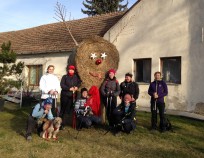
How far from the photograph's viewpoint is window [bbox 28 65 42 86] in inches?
735

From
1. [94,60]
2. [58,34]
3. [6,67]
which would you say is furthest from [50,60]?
[94,60]

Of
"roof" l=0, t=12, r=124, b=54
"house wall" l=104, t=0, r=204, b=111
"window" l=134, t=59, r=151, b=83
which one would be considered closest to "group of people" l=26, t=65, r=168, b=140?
"house wall" l=104, t=0, r=204, b=111

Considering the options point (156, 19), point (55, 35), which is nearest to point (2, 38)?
point (55, 35)

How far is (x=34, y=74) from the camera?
19.0 meters

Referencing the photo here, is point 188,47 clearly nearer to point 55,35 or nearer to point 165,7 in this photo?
point 165,7

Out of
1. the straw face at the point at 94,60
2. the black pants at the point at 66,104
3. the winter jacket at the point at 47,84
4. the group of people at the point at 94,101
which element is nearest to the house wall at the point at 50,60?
the straw face at the point at 94,60

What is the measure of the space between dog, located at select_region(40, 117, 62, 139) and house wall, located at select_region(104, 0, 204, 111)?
247 inches

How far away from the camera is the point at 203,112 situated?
38.8 ft

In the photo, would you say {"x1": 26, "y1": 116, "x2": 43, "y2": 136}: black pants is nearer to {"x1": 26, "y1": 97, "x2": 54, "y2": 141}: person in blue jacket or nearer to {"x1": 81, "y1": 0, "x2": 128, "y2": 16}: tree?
{"x1": 26, "y1": 97, "x2": 54, "y2": 141}: person in blue jacket

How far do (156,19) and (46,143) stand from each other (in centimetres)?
801

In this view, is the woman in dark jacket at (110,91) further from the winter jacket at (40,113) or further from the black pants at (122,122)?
the winter jacket at (40,113)

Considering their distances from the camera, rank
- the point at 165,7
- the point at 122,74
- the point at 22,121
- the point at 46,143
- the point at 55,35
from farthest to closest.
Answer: the point at 55,35 < the point at 122,74 < the point at 165,7 < the point at 22,121 < the point at 46,143

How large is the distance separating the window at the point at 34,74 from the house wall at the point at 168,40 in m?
5.65

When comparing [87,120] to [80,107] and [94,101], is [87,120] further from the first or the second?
[94,101]
